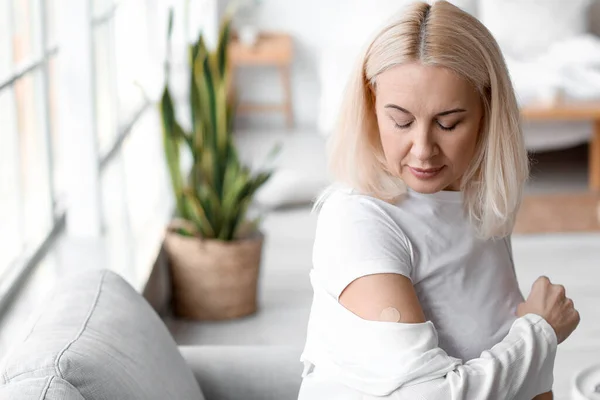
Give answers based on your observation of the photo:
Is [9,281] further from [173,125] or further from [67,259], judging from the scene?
[173,125]

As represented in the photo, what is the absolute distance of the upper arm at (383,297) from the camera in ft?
4.42

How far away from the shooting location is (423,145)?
1.38 metres

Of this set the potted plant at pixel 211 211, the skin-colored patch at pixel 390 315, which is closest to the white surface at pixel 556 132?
the potted plant at pixel 211 211

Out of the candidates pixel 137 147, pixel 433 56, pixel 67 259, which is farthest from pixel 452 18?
pixel 137 147

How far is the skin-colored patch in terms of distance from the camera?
1.34m

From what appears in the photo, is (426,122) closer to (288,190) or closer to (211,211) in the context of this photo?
(211,211)

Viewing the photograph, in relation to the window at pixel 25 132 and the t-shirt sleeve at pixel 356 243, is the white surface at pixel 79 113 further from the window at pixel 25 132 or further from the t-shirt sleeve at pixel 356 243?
the t-shirt sleeve at pixel 356 243

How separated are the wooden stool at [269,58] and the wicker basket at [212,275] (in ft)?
9.52

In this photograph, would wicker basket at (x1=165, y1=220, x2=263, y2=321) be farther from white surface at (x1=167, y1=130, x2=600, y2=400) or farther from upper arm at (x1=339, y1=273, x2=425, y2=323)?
upper arm at (x1=339, y1=273, x2=425, y2=323)

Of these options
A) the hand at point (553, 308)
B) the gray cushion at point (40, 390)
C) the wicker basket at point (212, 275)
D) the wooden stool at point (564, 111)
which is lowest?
the wicker basket at point (212, 275)

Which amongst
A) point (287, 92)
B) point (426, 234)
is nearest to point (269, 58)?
point (287, 92)

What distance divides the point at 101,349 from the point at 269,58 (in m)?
4.94

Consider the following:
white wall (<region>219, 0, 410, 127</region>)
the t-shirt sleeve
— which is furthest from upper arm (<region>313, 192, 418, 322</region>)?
white wall (<region>219, 0, 410, 127</region>)

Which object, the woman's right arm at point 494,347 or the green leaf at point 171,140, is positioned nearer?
the woman's right arm at point 494,347
